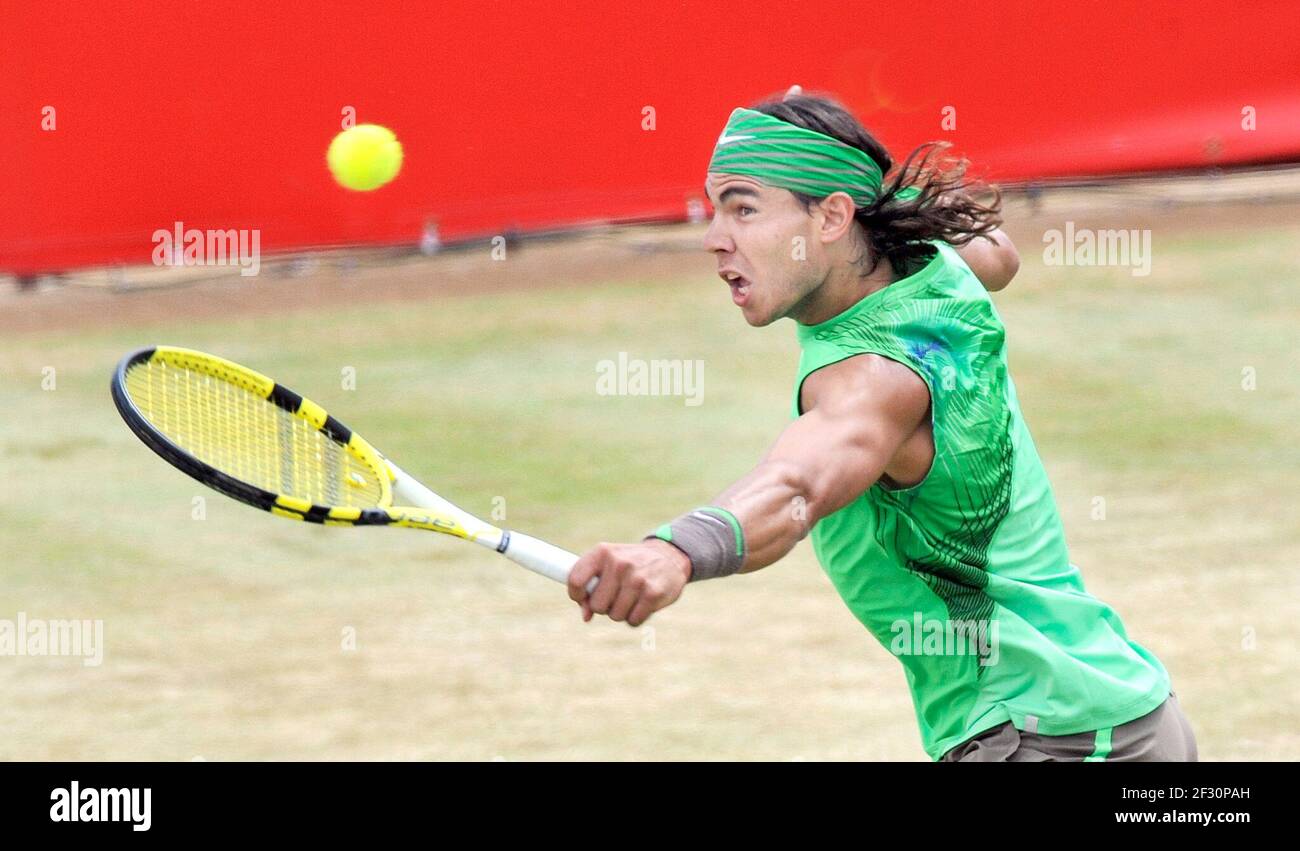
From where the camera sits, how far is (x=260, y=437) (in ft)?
14.0

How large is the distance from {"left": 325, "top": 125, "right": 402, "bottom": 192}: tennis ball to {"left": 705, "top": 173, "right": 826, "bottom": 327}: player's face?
674cm

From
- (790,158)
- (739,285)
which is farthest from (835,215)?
(739,285)

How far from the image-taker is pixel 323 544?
7586 millimetres

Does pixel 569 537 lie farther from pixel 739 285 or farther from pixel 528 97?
pixel 739 285

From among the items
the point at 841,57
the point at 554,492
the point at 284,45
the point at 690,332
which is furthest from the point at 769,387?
the point at 284,45

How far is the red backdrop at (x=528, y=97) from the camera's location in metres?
9.94

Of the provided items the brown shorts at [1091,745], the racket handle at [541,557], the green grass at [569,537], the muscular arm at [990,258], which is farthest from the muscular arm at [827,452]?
the green grass at [569,537]

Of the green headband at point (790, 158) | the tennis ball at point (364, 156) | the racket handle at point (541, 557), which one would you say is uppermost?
the tennis ball at point (364, 156)

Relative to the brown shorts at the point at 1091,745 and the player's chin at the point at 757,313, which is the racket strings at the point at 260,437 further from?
the brown shorts at the point at 1091,745

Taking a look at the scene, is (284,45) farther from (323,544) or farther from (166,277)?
(323,544)

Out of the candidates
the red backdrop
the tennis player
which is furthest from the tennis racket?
the red backdrop

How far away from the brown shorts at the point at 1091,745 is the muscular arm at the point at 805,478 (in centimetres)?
61

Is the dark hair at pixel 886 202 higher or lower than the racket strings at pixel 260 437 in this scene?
higher

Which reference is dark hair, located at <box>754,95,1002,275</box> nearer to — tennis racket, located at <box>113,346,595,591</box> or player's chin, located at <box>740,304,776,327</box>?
player's chin, located at <box>740,304,776,327</box>
